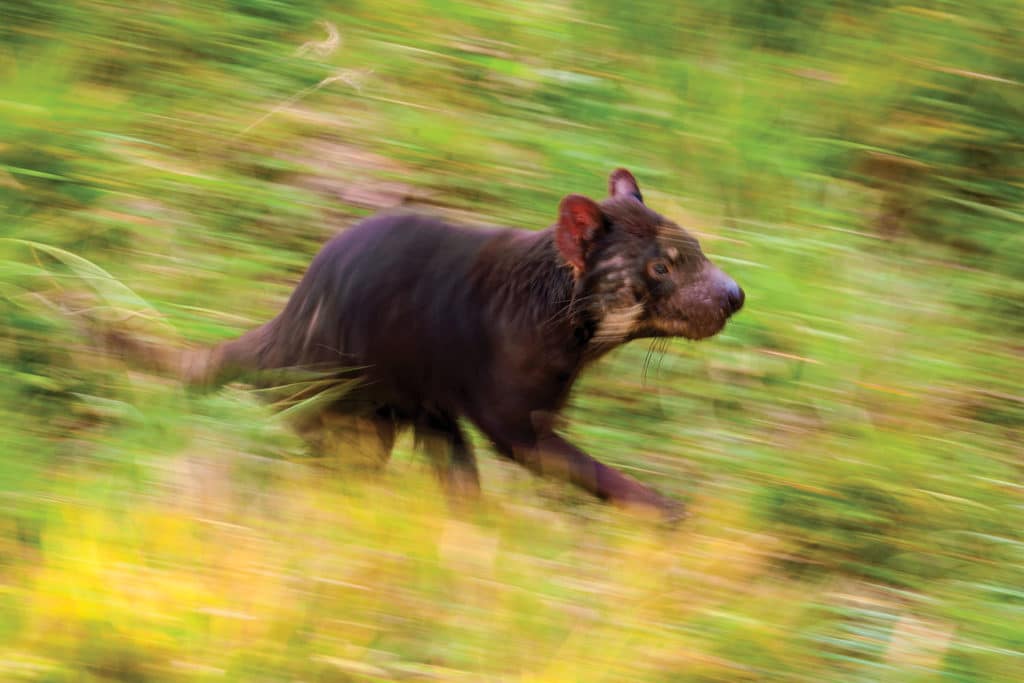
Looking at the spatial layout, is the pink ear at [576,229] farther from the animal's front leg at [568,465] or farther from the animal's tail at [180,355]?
the animal's tail at [180,355]

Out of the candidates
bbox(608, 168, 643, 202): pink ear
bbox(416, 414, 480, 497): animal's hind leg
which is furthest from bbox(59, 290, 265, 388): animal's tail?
bbox(608, 168, 643, 202): pink ear

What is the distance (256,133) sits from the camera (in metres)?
5.00

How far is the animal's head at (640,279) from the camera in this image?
345cm

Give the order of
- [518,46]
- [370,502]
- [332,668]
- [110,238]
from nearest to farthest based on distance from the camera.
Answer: [332,668] → [370,502] → [110,238] → [518,46]

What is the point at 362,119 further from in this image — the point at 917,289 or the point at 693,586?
the point at 693,586

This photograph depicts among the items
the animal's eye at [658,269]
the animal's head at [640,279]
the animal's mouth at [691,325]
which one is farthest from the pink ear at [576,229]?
the animal's mouth at [691,325]

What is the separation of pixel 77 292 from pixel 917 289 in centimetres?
276

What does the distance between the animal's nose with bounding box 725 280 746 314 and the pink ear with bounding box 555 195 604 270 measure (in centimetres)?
39

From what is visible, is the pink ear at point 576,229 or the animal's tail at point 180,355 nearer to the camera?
the pink ear at point 576,229

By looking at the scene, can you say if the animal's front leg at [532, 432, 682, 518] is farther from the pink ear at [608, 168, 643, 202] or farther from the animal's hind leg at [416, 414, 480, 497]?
the pink ear at [608, 168, 643, 202]

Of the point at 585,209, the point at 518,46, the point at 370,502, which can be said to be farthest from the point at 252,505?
the point at 518,46

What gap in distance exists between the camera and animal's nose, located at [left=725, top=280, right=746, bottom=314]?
138 inches

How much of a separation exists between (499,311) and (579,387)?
0.84 m

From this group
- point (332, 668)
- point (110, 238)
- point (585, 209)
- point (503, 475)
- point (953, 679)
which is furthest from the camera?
point (110, 238)
